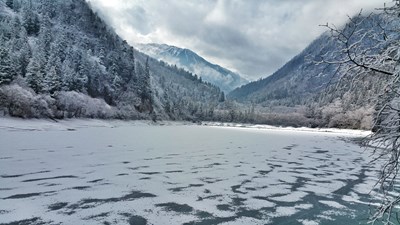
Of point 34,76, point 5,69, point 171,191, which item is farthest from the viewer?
point 34,76

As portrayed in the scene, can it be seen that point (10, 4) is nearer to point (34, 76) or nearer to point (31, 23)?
point (31, 23)

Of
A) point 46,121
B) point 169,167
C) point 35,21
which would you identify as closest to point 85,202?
point 169,167

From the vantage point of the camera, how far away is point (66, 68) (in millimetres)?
102000

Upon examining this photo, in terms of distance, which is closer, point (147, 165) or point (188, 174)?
point (188, 174)

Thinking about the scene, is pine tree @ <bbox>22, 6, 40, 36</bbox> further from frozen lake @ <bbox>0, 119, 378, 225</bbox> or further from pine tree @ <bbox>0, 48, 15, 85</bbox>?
frozen lake @ <bbox>0, 119, 378, 225</bbox>

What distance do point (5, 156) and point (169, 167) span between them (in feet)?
39.9

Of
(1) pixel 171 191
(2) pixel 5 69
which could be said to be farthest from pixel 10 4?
(1) pixel 171 191

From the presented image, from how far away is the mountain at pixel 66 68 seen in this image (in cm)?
7094

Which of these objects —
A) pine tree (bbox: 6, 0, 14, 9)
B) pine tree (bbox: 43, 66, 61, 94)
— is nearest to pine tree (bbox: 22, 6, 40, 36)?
pine tree (bbox: 6, 0, 14, 9)

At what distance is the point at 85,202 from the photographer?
40.8 feet

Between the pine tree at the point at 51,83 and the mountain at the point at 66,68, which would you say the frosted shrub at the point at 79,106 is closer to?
the mountain at the point at 66,68

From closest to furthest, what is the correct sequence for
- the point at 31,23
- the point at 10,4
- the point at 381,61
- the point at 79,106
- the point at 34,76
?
1. the point at 381,61
2. the point at 34,76
3. the point at 79,106
4. the point at 31,23
5. the point at 10,4

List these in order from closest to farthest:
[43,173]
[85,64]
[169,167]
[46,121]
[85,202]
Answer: [85,202]
[43,173]
[169,167]
[46,121]
[85,64]

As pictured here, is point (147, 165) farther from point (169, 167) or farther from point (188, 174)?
point (188, 174)
